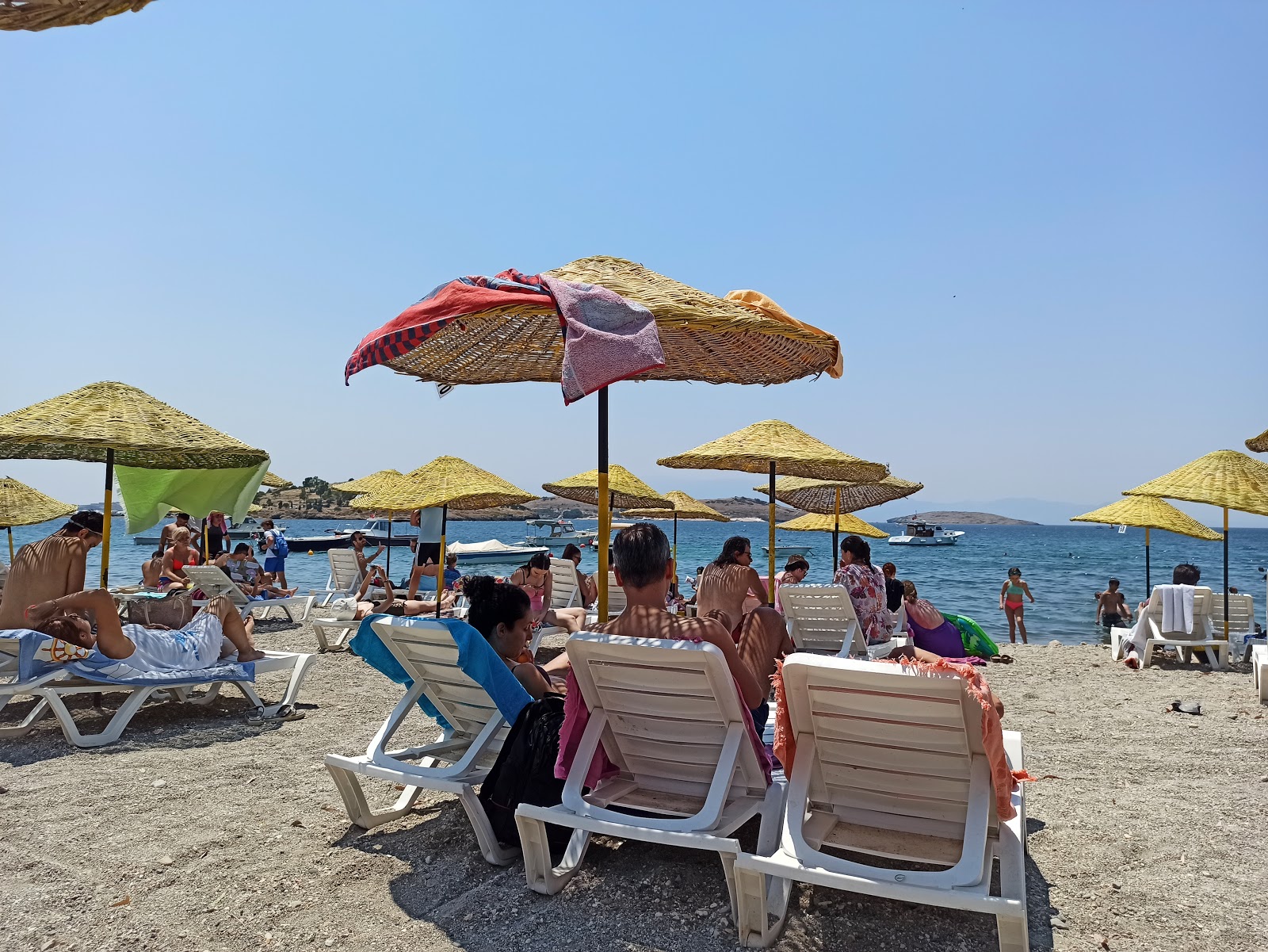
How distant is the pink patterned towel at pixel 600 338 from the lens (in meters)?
2.76

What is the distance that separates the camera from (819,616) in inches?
276

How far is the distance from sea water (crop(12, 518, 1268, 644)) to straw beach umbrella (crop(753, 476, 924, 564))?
4.42 meters

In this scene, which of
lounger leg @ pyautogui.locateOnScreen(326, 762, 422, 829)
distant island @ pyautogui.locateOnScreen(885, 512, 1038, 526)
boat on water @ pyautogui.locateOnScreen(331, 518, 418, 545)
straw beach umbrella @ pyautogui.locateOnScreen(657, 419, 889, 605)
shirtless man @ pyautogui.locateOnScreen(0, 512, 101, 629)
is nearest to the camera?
lounger leg @ pyautogui.locateOnScreen(326, 762, 422, 829)

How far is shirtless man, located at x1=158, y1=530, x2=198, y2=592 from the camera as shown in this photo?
9570mm

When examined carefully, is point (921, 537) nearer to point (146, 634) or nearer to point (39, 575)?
point (146, 634)

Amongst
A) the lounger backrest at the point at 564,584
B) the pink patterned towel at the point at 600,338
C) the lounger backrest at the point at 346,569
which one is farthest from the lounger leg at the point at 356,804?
the lounger backrest at the point at 346,569

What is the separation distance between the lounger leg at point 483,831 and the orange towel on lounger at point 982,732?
104 centimetres

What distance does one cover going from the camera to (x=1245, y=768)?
430 centimetres

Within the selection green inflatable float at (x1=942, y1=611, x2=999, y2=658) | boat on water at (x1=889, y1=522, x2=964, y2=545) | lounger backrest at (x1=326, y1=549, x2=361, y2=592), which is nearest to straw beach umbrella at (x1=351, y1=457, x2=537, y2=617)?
lounger backrest at (x1=326, y1=549, x2=361, y2=592)

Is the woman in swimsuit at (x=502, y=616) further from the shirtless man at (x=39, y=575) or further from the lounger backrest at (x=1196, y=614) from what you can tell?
the lounger backrest at (x=1196, y=614)

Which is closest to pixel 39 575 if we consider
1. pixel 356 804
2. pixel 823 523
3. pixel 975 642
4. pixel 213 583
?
pixel 356 804

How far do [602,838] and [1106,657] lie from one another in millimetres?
7891

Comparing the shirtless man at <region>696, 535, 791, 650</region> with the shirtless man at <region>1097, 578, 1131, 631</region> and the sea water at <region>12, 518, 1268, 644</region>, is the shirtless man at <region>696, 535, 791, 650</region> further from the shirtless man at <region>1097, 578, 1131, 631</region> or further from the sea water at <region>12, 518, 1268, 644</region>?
the shirtless man at <region>1097, 578, 1131, 631</region>

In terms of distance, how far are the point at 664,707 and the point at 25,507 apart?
45.2 feet
